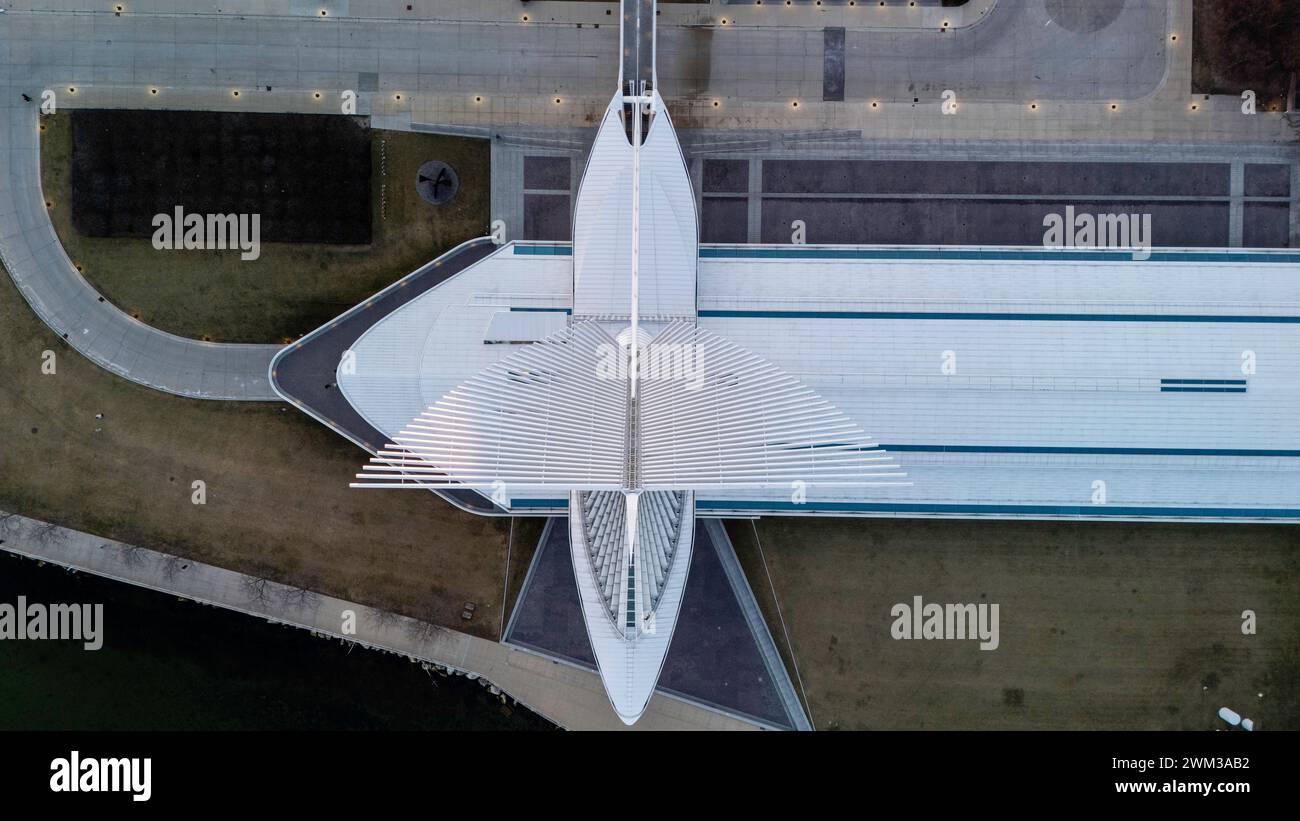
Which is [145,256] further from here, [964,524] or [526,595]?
[964,524]

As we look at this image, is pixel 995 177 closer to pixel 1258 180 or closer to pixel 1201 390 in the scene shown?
pixel 1258 180

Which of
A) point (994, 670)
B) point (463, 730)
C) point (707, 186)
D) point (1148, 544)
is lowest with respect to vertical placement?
point (463, 730)

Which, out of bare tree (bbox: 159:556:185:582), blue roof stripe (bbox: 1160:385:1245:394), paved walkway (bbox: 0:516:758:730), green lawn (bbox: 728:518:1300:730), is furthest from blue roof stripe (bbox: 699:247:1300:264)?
bare tree (bbox: 159:556:185:582)

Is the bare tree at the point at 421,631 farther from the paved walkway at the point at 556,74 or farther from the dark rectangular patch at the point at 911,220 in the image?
the dark rectangular patch at the point at 911,220

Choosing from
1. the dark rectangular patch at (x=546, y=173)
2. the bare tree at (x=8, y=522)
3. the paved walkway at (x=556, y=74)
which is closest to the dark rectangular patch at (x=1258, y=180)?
the paved walkway at (x=556, y=74)

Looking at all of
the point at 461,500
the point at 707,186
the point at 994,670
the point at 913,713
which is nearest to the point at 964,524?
the point at 994,670
